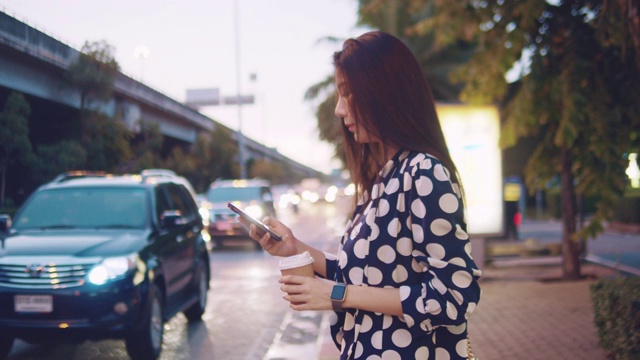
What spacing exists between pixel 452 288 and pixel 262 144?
272 feet

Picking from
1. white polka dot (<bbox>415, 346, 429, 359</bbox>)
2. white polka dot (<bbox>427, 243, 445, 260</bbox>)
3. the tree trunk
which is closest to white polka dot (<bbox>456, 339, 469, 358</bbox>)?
white polka dot (<bbox>415, 346, 429, 359</bbox>)

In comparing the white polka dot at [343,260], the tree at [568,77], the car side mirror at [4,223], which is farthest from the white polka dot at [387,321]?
the tree at [568,77]

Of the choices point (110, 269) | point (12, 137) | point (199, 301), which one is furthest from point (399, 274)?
point (12, 137)

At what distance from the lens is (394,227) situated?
2.01 m

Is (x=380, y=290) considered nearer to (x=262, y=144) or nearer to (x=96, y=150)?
(x=96, y=150)

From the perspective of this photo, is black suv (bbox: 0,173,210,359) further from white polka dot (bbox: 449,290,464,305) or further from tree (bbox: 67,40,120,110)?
tree (bbox: 67,40,120,110)

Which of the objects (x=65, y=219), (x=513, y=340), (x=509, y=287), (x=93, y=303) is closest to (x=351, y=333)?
(x=93, y=303)

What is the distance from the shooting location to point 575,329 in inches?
300

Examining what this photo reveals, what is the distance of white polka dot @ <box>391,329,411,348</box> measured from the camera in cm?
202

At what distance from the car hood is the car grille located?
0.17 meters

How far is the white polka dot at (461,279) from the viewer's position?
1926 millimetres

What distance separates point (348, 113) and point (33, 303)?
196 inches

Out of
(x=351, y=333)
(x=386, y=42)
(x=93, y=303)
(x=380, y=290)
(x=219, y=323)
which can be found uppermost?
(x=386, y=42)

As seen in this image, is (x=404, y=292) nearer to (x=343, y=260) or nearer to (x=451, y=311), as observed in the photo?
(x=451, y=311)
